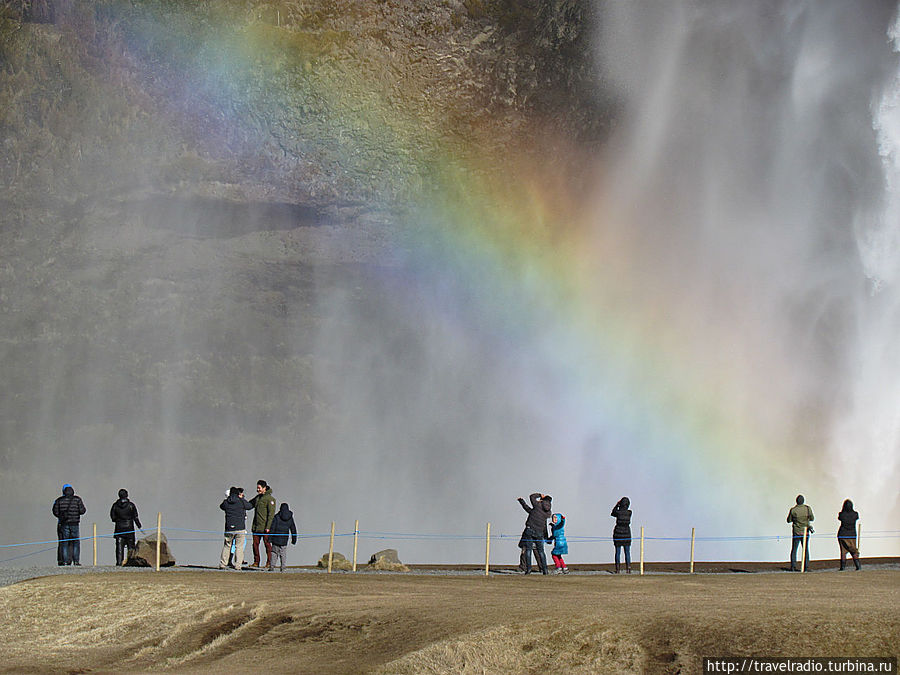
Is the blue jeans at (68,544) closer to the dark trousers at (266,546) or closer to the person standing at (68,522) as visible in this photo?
the person standing at (68,522)

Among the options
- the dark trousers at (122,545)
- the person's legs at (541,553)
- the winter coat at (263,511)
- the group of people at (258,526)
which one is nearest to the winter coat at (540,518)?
the person's legs at (541,553)

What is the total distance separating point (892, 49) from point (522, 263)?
19.7 m

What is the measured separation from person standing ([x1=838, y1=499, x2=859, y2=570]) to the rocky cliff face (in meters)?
28.7

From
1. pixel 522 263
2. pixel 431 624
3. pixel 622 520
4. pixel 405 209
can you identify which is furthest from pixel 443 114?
pixel 431 624

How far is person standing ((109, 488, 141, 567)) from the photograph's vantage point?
25109 millimetres

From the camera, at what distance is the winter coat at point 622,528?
2499cm

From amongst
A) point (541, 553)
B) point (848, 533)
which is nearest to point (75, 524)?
point (541, 553)

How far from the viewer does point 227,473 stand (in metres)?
58.1

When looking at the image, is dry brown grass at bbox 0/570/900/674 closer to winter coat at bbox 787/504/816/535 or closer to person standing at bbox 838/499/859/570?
person standing at bbox 838/499/859/570

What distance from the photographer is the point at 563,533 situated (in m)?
23.9

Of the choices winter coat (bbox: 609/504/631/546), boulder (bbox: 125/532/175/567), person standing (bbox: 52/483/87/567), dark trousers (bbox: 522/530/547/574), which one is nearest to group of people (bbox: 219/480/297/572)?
boulder (bbox: 125/532/175/567)

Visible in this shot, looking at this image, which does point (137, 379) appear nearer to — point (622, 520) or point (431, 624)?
point (622, 520)

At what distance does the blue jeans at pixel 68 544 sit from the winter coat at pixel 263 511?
410cm

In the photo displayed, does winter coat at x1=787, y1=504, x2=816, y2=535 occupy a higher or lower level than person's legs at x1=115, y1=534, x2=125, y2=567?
higher
